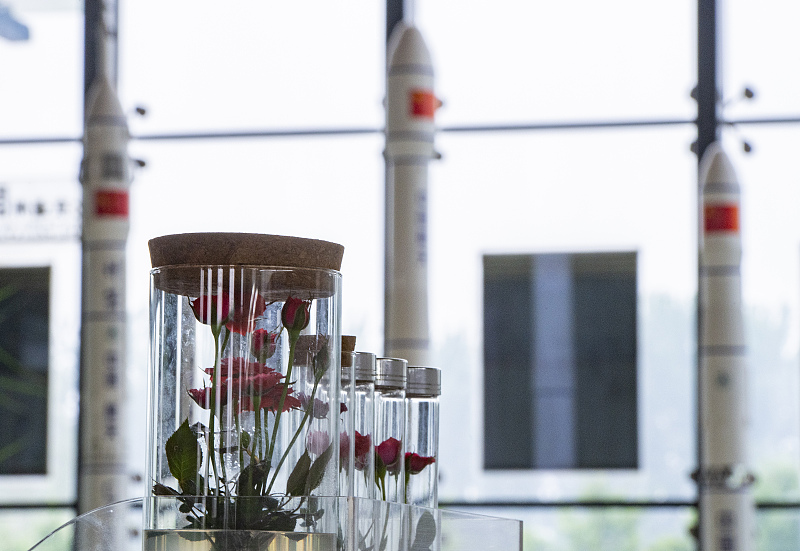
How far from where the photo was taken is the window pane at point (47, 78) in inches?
200

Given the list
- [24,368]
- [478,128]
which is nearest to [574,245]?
[478,128]

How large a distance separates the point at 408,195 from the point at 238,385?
→ 3551 mm

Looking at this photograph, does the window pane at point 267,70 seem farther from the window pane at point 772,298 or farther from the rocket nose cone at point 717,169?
the window pane at point 772,298

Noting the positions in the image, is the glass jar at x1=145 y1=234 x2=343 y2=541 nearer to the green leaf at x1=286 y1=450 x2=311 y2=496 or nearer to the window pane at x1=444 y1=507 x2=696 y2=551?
the green leaf at x1=286 y1=450 x2=311 y2=496

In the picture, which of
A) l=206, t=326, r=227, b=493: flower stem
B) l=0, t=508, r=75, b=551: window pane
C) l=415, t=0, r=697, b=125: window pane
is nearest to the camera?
l=206, t=326, r=227, b=493: flower stem

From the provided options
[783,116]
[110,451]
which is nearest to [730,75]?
[783,116]

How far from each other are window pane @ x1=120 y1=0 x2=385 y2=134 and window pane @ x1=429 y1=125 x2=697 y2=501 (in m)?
0.57

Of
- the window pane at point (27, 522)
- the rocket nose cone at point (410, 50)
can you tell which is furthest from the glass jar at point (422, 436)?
the window pane at point (27, 522)

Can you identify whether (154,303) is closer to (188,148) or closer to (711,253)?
(711,253)

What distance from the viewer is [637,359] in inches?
184

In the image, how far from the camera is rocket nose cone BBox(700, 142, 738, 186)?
4250 millimetres

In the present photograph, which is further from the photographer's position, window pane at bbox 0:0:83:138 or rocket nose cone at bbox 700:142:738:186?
window pane at bbox 0:0:83:138

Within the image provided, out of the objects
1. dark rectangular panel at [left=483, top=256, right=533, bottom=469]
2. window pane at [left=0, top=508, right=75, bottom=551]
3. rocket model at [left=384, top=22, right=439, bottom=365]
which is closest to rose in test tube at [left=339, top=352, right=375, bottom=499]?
rocket model at [left=384, top=22, right=439, bottom=365]

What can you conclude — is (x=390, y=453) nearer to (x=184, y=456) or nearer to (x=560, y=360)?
(x=184, y=456)
